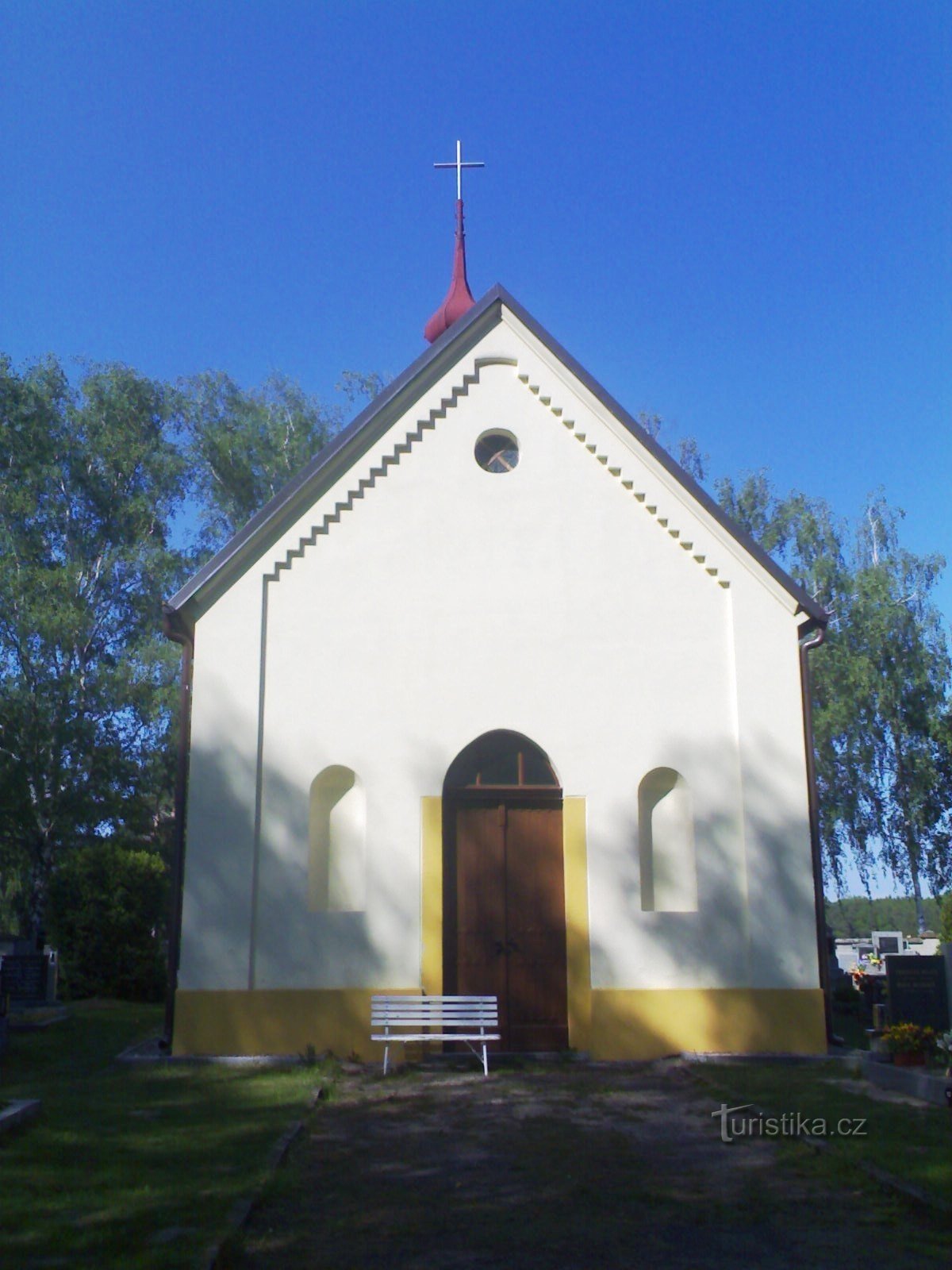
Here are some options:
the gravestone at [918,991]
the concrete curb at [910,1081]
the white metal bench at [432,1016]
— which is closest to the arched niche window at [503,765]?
the white metal bench at [432,1016]

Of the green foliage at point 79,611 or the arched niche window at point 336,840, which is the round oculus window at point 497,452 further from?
the green foliage at point 79,611

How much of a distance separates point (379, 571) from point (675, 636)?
3.79 metres

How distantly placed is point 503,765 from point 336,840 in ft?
7.25

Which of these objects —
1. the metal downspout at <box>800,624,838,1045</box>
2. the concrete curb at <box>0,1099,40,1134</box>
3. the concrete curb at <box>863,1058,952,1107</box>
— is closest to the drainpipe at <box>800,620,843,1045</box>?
the metal downspout at <box>800,624,838,1045</box>

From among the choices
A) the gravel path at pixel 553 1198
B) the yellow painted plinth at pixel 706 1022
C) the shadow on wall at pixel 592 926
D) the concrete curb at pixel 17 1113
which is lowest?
the gravel path at pixel 553 1198

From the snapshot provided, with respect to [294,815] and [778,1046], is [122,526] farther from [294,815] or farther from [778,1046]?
[778,1046]

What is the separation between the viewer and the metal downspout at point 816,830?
14.2m

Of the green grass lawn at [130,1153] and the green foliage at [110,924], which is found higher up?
the green foliage at [110,924]

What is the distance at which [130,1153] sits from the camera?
28.7 ft

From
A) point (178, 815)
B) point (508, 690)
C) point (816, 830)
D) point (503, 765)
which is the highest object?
point (508, 690)

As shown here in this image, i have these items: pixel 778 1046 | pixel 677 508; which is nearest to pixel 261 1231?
pixel 778 1046

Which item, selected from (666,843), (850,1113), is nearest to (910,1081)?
(850,1113)

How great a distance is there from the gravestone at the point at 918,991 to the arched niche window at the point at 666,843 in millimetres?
2475

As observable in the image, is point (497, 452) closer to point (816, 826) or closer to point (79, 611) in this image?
point (816, 826)
